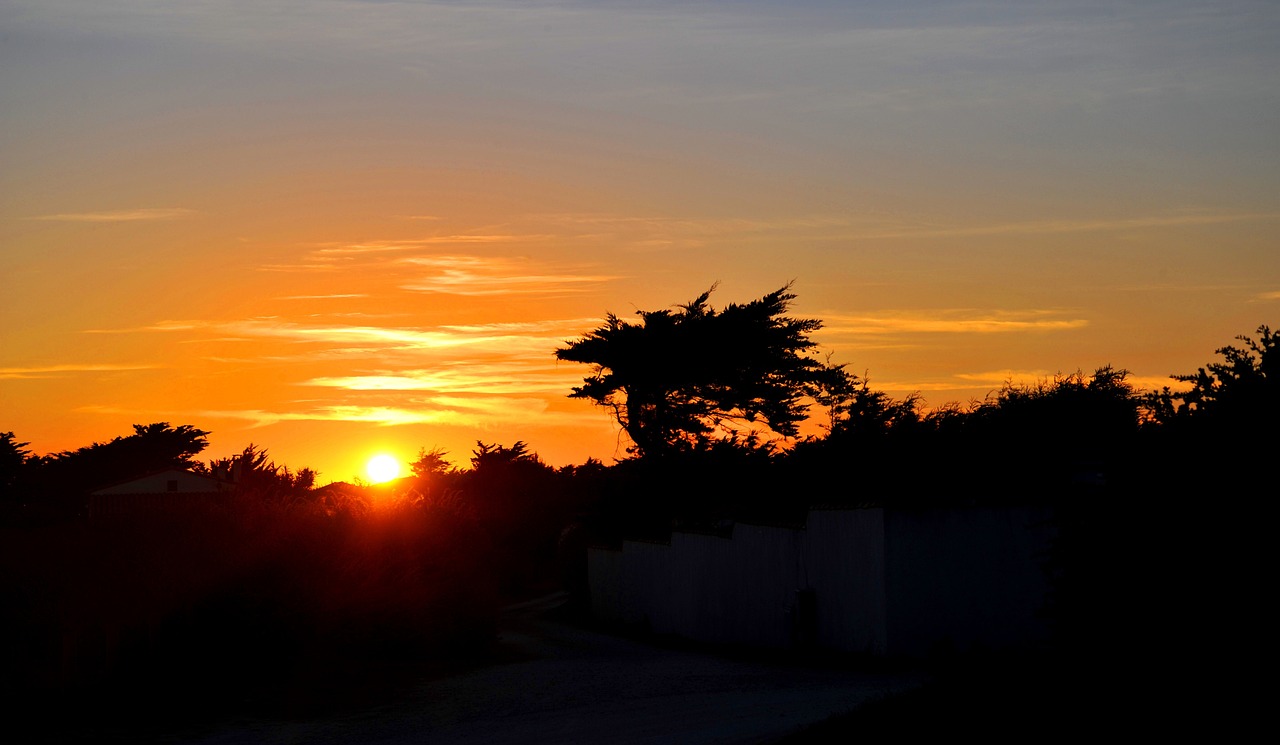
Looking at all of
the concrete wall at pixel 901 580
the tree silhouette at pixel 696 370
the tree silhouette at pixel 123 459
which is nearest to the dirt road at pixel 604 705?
the concrete wall at pixel 901 580

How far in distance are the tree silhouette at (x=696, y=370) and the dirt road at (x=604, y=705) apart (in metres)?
25.0

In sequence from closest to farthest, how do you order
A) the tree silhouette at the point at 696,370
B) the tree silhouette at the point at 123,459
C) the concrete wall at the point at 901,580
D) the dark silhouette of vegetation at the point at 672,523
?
the dark silhouette of vegetation at the point at 672,523 < the concrete wall at the point at 901,580 < the tree silhouette at the point at 696,370 < the tree silhouette at the point at 123,459

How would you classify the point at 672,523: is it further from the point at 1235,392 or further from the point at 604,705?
the point at 1235,392

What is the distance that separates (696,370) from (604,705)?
3253cm

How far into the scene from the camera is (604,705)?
17.1m

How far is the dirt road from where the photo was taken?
47.0 feet

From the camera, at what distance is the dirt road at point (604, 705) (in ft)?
47.0

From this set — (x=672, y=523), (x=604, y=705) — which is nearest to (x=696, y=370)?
(x=672, y=523)

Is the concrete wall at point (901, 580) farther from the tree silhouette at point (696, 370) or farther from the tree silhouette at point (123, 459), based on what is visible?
the tree silhouette at point (123, 459)

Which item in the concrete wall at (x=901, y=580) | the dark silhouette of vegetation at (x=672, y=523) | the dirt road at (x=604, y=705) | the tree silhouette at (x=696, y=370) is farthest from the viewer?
the tree silhouette at (x=696, y=370)

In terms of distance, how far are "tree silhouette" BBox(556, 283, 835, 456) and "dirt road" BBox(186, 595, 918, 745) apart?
25.0 metres

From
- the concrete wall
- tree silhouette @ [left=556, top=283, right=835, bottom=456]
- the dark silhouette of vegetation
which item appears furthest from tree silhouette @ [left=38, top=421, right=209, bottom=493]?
the concrete wall

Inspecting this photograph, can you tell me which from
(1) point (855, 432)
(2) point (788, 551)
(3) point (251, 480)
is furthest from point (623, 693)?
(3) point (251, 480)

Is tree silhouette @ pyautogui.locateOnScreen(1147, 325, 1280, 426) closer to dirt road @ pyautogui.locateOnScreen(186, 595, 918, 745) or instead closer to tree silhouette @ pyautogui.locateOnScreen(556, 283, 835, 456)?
dirt road @ pyautogui.locateOnScreen(186, 595, 918, 745)
